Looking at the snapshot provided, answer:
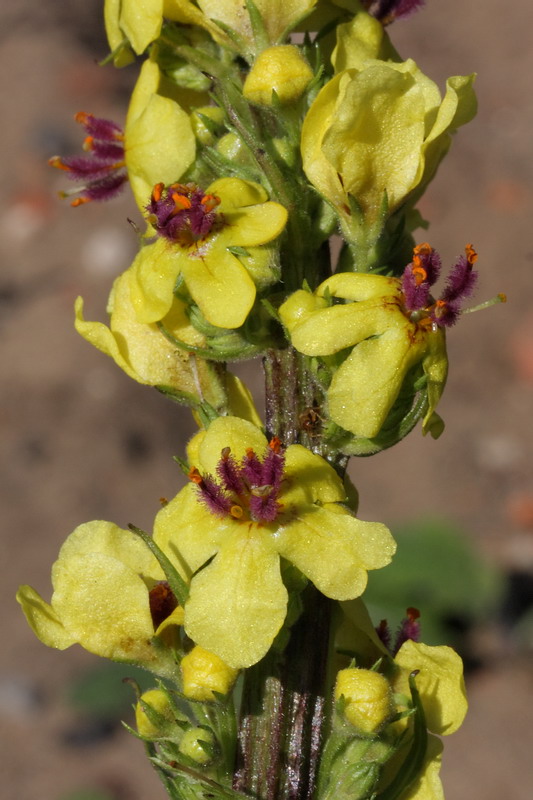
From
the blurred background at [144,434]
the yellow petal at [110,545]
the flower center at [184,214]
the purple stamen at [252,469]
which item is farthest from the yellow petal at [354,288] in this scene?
the blurred background at [144,434]

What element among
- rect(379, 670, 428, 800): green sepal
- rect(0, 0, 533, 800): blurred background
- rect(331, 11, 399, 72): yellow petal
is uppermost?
rect(331, 11, 399, 72): yellow petal

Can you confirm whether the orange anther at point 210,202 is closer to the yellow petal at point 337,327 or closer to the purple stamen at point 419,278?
the yellow petal at point 337,327

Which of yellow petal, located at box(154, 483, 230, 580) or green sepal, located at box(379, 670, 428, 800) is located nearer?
yellow petal, located at box(154, 483, 230, 580)

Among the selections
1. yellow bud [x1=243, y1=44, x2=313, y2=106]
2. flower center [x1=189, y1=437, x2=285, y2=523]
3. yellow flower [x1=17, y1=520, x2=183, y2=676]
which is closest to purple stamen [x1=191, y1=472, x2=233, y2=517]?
flower center [x1=189, y1=437, x2=285, y2=523]

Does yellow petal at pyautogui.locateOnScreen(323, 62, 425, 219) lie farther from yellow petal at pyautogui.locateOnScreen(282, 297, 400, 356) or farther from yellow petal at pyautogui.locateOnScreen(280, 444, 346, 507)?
yellow petal at pyautogui.locateOnScreen(280, 444, 346, 507)

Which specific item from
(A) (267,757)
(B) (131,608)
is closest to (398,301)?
(B) (131,608)

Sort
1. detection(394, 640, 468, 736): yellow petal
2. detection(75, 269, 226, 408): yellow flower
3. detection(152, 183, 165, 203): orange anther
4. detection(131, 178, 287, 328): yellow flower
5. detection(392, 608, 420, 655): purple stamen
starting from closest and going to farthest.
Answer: detection(131, 178, 287, 328): yellow flower
detection(152, 183, 165, 203): orange anther
detection(75, 269, 226, 408): yellow flower
detection(394, 640, 468, 736): yellow petal
detection(392, 608, 420, 655): purple stamen
